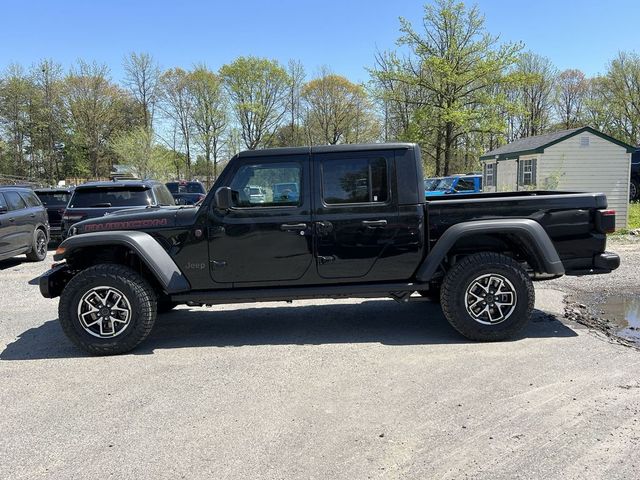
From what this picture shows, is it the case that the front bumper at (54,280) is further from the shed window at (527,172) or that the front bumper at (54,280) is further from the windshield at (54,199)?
the shed window at (527,172)

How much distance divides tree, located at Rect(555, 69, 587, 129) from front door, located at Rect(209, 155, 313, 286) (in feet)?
178

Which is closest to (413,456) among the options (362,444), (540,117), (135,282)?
(362,444)

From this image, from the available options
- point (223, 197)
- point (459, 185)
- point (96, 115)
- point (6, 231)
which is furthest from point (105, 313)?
point (96, 115)

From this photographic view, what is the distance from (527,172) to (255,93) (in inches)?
1518

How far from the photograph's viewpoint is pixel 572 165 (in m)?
16.4

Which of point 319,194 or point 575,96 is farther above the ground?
point 575,96

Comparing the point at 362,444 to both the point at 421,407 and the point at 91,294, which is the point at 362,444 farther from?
the point at 91,294

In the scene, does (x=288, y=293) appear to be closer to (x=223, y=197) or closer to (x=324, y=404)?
(x=223, y=197)

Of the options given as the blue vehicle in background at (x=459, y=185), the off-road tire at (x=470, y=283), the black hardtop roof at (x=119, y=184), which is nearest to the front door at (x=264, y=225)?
the off-road tire at (x=470, y=283)

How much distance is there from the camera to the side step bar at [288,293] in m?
5.13

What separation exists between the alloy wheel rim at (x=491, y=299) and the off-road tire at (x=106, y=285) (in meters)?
3.20

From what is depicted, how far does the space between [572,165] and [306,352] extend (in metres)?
14.5

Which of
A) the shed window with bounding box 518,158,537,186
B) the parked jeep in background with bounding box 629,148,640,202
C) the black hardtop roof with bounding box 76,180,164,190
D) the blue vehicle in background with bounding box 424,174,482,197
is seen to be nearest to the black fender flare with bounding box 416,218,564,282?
the black hardtop roof with bounding box 76,180,164,190

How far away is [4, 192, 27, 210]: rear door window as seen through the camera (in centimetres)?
1090
